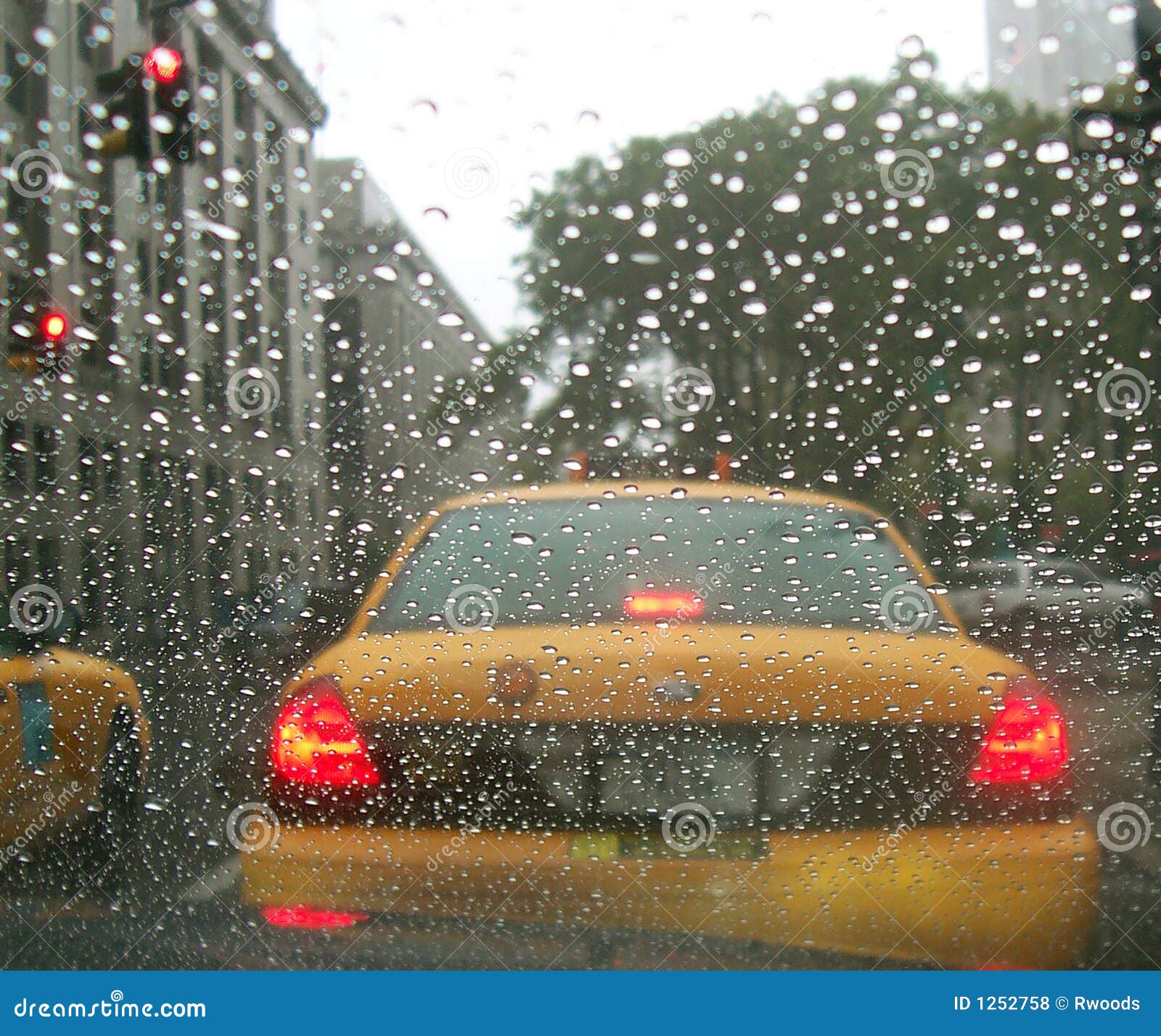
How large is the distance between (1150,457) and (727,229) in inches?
40.3

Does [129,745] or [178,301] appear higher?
[178,301]

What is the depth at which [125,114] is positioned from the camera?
2090mm

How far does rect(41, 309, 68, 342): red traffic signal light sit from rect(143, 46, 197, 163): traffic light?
0.44 meters

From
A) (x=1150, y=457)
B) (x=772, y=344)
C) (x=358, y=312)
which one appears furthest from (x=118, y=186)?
(x=1150, y=457)

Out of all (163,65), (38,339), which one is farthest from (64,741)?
(163,65)

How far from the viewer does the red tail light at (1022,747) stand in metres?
1.80

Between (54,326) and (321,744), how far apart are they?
116cm

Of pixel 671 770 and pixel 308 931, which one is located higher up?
pixel 671 770

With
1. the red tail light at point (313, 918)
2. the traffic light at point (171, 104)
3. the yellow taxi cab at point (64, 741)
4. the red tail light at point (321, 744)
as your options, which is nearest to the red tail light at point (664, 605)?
the red tail light at point (321, 744)

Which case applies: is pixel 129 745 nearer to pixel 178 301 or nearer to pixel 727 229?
pixel 178 301

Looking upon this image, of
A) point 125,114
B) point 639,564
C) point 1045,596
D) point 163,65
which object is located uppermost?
point 163,65

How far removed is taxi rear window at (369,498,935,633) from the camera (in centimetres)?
187

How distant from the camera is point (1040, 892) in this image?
5.80 feet

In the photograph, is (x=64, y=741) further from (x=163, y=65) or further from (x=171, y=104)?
(x=163, y=65)
